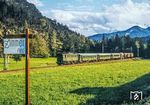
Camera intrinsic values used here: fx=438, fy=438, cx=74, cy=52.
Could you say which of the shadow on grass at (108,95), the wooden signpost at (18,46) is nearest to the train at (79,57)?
the shadow on grass at (108,95)

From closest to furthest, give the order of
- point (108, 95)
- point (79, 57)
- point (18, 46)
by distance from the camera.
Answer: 1. point (18, 46)
2. point (108, 95)
3. point (79, 57)

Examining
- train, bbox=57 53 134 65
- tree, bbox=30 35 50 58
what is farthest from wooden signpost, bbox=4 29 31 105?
tree, bbox=30 35 50 58

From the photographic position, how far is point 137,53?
162250mm

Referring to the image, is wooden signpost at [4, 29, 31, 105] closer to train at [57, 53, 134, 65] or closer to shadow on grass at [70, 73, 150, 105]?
shadow on grass at [70, 73, 150, 105]

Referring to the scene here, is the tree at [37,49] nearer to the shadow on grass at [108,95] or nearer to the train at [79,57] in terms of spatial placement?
the train at [79,57]

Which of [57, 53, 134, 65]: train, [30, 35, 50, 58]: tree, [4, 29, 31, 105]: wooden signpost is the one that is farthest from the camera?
[30, 35, 50, 58]: tree

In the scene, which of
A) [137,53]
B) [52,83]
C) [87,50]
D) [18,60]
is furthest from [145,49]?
[52,83]

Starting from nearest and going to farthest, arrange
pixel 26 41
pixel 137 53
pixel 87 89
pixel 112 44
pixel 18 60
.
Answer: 1. pixel 26 41
2. pixel 87 89
3. pixel 18 60
4. pixel 137 53
5. pixel 112 44

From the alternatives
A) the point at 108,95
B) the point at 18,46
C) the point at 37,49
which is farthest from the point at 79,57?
the point at 18,46

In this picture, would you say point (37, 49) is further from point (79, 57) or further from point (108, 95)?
point (108, 95)

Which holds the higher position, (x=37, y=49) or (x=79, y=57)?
(x=37, y=49)

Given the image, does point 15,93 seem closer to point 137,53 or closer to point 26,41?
point 26,41

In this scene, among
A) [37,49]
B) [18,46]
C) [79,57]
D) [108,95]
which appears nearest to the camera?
[18,46]

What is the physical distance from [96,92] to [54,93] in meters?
2.57
